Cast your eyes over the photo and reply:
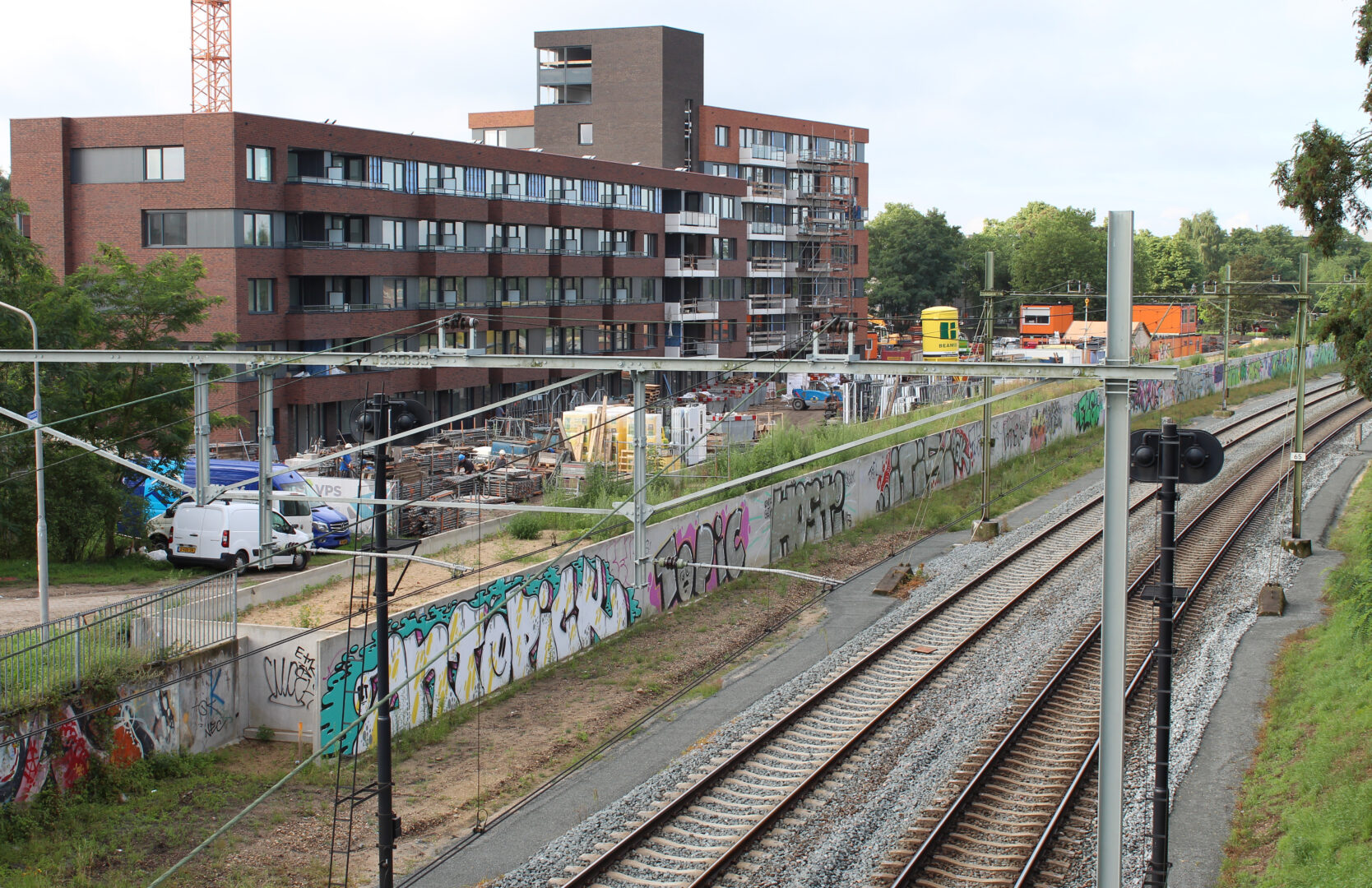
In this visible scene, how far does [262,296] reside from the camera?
4466cm

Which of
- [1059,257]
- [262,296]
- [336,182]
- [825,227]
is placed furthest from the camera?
[1059,257]

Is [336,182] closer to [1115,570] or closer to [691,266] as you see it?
[691,266]

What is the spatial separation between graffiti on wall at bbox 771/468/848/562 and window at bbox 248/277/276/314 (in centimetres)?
2439

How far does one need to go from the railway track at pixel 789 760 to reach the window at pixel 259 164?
104 ft

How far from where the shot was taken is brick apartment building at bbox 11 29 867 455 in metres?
43.7

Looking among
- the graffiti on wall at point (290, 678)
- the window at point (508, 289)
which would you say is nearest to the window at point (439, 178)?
the window at point (508, 289)

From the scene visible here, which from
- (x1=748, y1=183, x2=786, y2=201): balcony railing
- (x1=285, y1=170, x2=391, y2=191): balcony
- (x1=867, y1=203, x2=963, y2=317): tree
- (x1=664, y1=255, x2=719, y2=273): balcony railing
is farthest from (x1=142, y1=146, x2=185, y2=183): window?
(x1=867, y1=203, x2=963, y2=317): tree

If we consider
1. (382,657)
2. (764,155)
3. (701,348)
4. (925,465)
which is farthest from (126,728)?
(764,155)

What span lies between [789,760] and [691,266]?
191 feet

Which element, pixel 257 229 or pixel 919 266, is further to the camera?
pixel 919 266

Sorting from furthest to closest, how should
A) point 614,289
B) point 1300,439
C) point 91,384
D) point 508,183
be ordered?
1. point 614,289
2. point 508,183
3. point 1300,439
4. point 91,384

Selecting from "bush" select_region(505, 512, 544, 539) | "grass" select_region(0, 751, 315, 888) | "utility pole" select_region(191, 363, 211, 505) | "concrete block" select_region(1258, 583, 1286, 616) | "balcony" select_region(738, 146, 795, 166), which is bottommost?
"grass" select_region(0, 751, 315, 888)

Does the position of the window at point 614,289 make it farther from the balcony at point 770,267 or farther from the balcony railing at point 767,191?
the balcony railing at point 767,191

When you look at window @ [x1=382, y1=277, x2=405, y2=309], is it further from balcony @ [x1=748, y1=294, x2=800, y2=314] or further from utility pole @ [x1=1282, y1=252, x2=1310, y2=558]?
utility pole @ [x1=1282, y1=252, x2=1310, y2=558]
